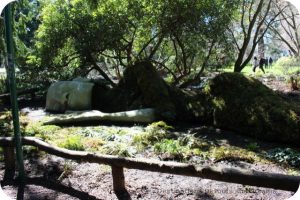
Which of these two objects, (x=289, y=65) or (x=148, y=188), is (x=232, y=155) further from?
(x=289, y=65)

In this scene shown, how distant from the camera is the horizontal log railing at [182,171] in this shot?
3568 mm

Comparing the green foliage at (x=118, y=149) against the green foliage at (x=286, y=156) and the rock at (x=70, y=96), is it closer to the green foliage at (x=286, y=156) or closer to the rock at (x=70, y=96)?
the green foliage at (x=286, y=156)

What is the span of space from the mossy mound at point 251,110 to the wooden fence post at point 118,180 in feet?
11.9

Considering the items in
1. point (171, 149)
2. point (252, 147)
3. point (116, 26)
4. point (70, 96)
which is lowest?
point (252, 147)

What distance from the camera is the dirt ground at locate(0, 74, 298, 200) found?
476 cm

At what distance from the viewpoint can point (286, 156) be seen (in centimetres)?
618

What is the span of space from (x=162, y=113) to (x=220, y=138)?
6.18ft

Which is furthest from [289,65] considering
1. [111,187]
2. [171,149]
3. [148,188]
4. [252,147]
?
[111,187]

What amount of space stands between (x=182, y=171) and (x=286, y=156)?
2662 millimetres

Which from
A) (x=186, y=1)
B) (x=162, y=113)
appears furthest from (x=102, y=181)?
(x=186, y=1)

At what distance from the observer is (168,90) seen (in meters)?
9.92

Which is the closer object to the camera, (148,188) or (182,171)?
(182,171)

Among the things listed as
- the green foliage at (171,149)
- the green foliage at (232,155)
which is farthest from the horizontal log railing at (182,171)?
the green foliage at (232,155)

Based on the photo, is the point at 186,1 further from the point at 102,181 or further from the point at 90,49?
the point at 102,181
